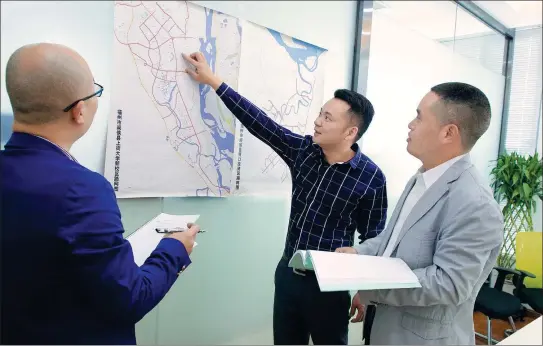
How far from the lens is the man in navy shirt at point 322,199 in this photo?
1.49 metres

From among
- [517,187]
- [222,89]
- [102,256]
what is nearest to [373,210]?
[222,89]

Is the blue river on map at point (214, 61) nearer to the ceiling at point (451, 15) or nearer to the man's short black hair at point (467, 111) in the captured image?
the ceiling at point (451, 15)

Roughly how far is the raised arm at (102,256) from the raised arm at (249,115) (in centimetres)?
86

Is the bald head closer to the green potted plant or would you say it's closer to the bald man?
the bald man

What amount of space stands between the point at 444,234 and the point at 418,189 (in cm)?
26

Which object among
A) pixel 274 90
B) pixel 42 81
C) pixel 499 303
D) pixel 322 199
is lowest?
pixel 499 303

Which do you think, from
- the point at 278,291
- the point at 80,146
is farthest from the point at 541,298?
the point at 80,146

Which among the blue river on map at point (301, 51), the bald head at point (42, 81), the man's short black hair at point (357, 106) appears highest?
the blue river on map at point (301, 51)

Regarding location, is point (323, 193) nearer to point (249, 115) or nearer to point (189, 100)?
point (249, 115)

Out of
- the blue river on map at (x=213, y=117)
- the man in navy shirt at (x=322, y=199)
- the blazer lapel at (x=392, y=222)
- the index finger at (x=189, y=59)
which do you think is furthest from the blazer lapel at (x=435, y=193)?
the index finger at (x=189, y=59)

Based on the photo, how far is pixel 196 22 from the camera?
145cm

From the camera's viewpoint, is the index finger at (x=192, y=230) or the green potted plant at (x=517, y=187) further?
the green potted plant at (x=517, y=187)

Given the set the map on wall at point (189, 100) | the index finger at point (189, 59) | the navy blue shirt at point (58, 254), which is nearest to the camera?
the navy blue shirt at point (58, 254)

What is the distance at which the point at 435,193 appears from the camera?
1.04 metres
